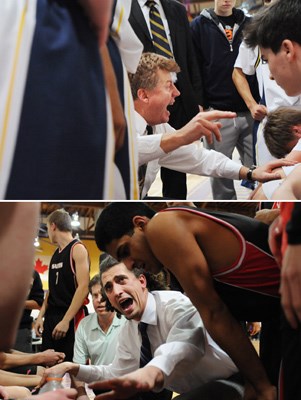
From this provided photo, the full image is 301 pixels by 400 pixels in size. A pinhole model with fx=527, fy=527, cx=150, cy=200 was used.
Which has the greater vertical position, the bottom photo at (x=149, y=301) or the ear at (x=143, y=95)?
the ear at (x=143, y=95)

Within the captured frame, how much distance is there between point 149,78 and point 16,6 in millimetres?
313

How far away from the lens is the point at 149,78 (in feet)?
2.39

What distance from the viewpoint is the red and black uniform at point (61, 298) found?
0.58 metres

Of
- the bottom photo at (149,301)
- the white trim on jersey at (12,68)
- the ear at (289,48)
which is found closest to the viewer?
the white trim on jersey at (12,68)

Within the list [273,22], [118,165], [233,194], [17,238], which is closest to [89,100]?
[118,165]

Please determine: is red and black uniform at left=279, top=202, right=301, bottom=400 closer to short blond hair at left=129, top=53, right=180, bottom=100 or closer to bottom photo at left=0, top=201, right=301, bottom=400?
bottom photo at left=0, top=201, right=301, bottom=400

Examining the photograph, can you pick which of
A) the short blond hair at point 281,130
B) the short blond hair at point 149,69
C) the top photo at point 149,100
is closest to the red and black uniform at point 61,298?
the top photo at point 149,100

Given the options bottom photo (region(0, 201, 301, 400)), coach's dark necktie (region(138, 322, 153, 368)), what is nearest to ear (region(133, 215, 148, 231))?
bottom photo (region(0, 201, 301, 400))

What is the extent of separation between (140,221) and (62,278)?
0.11m

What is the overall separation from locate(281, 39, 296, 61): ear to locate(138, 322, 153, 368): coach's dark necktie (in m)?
0.42

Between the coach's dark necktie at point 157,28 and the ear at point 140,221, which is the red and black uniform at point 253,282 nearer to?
the ear at point 140,221

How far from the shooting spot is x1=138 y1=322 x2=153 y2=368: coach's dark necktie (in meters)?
0.58

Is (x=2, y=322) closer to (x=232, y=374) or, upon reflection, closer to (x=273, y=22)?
(x=232, y=374)

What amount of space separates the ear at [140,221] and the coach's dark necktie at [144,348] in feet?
0.38
